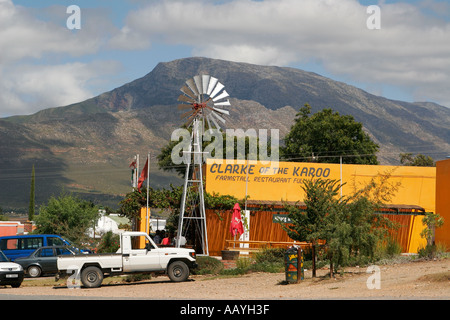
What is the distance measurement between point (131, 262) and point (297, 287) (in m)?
6.78

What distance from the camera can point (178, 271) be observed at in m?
23.8

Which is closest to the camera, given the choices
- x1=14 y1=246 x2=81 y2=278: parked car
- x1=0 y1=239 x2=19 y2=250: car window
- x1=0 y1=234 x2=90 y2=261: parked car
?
x1=14 y1=246 x2=81 y2=278: parked car

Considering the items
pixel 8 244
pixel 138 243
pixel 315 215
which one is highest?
pixel 315 215

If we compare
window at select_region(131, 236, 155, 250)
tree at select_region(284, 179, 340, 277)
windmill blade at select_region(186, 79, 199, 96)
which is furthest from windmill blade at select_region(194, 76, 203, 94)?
tree at select_region(284, 179, 340, 277)

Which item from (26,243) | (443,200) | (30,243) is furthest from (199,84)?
(443,200)

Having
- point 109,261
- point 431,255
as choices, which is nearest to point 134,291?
point 109,261

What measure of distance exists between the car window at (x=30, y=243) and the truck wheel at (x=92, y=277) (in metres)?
9.57

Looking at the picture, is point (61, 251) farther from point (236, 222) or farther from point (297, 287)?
point (297, 287)

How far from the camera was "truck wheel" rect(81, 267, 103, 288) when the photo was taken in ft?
74.9

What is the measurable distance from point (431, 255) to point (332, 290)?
7574 millimetres

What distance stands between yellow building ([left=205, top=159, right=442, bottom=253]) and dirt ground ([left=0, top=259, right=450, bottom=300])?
1055 centimetres

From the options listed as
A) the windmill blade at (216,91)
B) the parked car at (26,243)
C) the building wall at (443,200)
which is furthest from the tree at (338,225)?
the parked car at (26,243)

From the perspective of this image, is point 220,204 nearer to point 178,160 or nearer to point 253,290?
point 253,290

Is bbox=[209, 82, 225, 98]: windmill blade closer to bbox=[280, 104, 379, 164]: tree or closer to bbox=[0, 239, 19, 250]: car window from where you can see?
bbox=[0, 239, 19, 250]: car window
